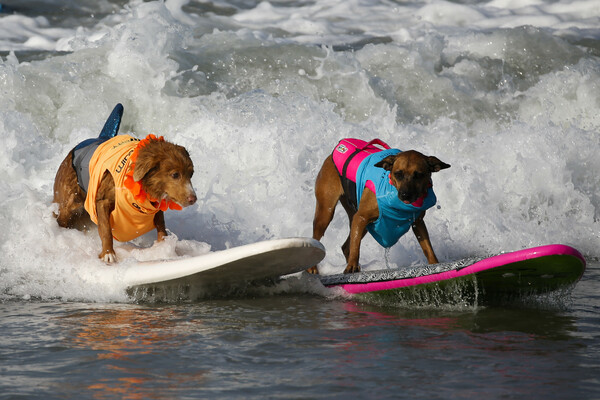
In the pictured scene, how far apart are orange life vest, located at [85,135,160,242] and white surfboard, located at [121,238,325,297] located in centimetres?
41

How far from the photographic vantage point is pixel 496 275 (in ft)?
17.3

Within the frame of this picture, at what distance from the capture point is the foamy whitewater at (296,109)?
24.5 ft

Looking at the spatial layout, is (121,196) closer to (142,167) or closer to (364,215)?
(142,167)

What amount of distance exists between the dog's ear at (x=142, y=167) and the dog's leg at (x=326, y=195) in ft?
4.94

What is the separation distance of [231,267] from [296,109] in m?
4.26

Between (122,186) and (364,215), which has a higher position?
(122,186)

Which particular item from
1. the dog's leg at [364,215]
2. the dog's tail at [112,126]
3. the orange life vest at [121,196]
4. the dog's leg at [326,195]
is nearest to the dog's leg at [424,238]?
the dog's leg at [364,215]

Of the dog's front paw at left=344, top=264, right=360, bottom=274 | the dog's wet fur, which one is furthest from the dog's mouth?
the dog's wet fur

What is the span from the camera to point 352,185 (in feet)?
20.5

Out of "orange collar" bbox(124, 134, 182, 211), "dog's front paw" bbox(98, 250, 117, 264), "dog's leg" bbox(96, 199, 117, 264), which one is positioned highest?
"orange collar" bbox(124, 134, 182, 211)

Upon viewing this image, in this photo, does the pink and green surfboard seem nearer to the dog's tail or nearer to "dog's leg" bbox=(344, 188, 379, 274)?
"dog's leg" bbox=(344, 188, 379, 274)

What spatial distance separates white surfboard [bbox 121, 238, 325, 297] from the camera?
5.32 meters

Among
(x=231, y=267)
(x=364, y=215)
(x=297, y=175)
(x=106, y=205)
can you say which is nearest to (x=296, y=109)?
(x=297, y=175)

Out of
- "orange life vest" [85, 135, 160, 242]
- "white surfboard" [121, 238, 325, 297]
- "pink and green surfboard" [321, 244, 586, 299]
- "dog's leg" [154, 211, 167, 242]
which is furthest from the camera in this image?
"dog's leg" [154, 211, 167, 242]
